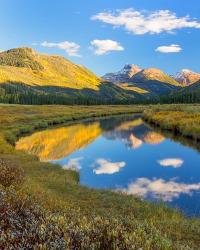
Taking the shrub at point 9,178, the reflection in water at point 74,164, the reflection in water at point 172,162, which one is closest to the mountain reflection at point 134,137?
the reflection in water at point 172,162

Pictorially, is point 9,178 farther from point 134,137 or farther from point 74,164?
point 134,137

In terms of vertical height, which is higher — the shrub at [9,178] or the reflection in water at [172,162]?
the shrub at [9,178]

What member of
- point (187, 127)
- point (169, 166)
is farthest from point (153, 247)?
point (187, 127)

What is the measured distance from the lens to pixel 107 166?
1352 inches

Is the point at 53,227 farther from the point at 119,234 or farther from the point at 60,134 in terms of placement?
the point at 60,134

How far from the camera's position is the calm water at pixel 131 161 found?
24878mm

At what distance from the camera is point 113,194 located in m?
19.0

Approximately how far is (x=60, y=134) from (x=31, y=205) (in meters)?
50.2

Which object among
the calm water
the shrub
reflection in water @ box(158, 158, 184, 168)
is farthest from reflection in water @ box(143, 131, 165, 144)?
the shrub

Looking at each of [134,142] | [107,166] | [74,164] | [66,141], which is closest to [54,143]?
[66,141]

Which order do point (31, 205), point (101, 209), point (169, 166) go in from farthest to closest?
point (169, 166), point (101, 209), point (31, 205)

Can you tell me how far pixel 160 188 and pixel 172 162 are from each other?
10.6 metres

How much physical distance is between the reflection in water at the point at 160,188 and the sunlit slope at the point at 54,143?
539 inches

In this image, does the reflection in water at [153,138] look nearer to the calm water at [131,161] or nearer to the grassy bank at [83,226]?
the calm water at [131,161]
